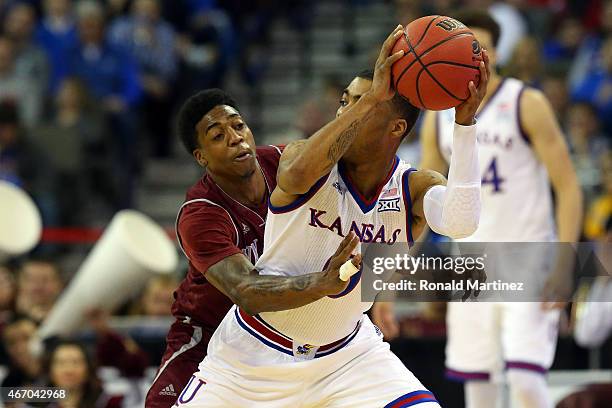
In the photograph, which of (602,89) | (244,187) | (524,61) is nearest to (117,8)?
(524,61)

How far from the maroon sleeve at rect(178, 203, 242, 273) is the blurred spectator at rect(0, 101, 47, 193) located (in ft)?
22.4

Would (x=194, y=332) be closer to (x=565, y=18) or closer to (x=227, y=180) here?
(x=227, y=180)

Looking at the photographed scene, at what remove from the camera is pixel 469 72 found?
4.50 meters

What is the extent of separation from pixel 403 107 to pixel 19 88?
890 cm

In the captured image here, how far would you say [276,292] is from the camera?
4.71m

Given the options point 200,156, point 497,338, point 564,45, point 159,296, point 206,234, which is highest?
point 200,156

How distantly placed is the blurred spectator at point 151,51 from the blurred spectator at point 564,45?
423 cm

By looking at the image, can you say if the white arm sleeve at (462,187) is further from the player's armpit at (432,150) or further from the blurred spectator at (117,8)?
the blurred spectator at (117,8)

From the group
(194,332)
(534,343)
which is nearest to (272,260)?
(194,332)

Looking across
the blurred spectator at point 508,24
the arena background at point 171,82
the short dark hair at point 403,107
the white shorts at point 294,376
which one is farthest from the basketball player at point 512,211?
the blurred spectator at point 508,24

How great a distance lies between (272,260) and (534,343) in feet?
7.89

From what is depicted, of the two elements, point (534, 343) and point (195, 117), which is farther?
point (534, 343)

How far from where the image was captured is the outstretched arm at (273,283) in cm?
452

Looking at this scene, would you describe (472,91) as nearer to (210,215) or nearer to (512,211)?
(210,215)
